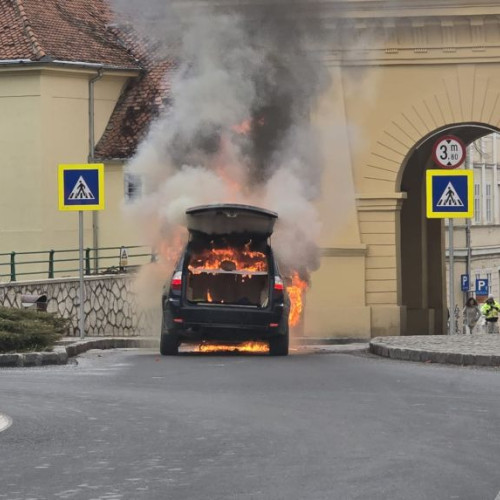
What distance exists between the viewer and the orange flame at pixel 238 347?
25172 mm

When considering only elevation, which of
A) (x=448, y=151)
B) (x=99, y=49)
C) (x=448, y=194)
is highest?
(x=99, y=49)

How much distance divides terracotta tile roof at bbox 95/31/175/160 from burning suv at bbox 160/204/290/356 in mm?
21794

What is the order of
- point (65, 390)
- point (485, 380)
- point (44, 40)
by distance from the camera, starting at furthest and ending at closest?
1. point (44, 40)
2. point (485, 380)
3. point (65, 390)

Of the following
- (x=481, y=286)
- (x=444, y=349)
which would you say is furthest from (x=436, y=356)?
(x=481, y=286)

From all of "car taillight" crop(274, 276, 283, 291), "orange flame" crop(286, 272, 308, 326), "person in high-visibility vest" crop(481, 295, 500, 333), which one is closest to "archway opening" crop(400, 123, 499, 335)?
"orange flame" crop(286, 272, 308, 326)

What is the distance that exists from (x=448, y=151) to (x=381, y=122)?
453 cm

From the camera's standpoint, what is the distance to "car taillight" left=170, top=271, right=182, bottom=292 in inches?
912

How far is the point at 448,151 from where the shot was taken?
2669 centimetres

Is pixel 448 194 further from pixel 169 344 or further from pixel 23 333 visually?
pixel 23 333

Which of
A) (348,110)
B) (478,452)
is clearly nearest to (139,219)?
(348,110)

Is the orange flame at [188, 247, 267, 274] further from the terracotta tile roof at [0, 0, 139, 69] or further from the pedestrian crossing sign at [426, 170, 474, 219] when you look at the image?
the terracotta tile roof at [0, 0, 139, 69]

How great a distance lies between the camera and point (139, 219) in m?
29.2

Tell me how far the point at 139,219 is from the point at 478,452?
709 inches

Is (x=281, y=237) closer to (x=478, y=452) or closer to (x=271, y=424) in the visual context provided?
(x=271, y=424)
